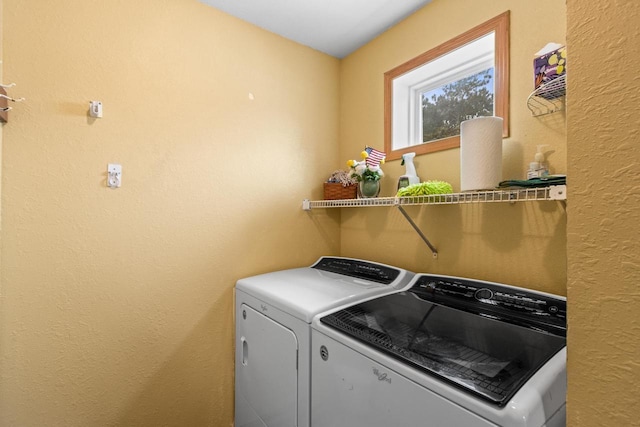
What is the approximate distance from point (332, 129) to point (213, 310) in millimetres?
1591

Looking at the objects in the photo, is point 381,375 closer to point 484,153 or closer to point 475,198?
point 475,198

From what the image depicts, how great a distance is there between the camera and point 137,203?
5.04ft

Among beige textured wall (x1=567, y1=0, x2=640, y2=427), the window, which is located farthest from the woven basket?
beige textured wall (x1=567, y1=0, x2=640, y2=427)

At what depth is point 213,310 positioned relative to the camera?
69.9 inches

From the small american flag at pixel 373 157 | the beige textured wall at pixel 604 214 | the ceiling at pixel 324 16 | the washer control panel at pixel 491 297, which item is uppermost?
the ceiling at pixel 324 16

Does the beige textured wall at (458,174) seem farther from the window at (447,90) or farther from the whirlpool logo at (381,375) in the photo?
the whirlpool logo at (381,375)

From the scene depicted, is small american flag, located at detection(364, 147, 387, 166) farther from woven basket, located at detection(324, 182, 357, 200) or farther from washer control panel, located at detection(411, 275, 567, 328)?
washer control panel, located at detection(411, 275, 567, 328)

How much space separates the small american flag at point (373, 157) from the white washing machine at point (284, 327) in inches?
26.0

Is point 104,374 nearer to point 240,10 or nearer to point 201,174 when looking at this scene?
point 201,174

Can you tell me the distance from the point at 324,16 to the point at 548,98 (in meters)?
1.37

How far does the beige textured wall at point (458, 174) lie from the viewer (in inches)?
49.8

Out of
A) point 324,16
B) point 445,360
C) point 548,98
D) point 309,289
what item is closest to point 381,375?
point 445,360

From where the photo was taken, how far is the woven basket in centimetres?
206

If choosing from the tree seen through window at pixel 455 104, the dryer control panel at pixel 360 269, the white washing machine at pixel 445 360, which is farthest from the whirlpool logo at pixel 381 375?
the tree seen through window at pixel 455 104
